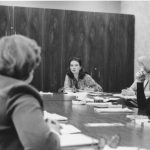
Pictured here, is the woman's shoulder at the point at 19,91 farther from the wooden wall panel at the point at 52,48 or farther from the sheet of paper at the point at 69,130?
the wooden wall panel at the point at 52,48

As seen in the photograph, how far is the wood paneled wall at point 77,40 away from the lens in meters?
6.35

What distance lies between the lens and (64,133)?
189 cm

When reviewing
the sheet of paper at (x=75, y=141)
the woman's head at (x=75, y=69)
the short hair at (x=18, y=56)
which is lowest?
the woman's head at (x=75, y=69)

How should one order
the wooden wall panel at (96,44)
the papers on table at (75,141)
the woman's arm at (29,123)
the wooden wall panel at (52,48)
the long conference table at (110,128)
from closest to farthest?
1. the woman's arm at (29,123)
2. the papers on table at (75,141)
3. the long conference table at (110,128)
4. the wooden wall panel at (52,48)
5. the wooden wall panel at (96,44)

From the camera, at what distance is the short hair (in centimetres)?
123

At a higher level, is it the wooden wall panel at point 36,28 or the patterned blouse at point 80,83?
the wooden wall panel at point 36,28

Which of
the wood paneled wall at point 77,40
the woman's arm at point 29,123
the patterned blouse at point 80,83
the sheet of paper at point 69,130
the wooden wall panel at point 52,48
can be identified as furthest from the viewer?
the wooden wall panel at point 52,48

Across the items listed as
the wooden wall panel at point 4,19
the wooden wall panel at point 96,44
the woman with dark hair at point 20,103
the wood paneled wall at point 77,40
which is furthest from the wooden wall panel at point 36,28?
the woman with dark hair at point 20,103

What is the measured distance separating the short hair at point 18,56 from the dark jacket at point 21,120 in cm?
4

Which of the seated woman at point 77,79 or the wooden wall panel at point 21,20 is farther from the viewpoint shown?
the wooden wall panel at point 21,20

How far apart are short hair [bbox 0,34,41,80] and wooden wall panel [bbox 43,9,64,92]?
5262 millimetres

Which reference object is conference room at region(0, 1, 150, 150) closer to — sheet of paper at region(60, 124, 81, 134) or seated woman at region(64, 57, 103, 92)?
seated woman at region(64, 57, 103, 92)

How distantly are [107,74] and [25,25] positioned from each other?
1.97 m

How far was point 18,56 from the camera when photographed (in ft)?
4.00
